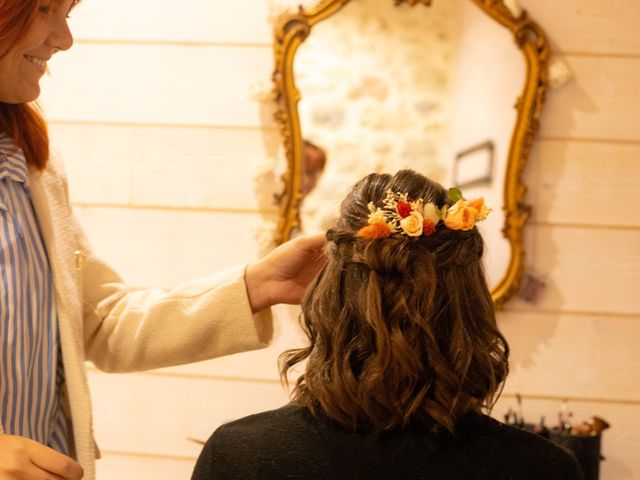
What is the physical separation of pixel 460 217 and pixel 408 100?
120cm

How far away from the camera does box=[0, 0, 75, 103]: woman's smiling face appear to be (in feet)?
3.56

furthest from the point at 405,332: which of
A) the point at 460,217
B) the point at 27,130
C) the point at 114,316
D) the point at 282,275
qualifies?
the point at 27,130

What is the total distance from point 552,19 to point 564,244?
0.62 metres

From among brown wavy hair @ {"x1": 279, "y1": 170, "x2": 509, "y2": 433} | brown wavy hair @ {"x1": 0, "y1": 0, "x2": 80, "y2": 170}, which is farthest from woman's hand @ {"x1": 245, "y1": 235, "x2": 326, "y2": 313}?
brown wavy hair @ {"x1": 0, "y1": 0, "x2": 80, "y2": 170}

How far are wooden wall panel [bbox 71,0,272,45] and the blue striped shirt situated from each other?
1.05 metres

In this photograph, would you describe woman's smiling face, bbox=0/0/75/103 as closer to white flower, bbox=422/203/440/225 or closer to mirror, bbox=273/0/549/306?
white flower, bbox=422/203/440/225

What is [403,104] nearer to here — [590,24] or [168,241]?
[590,24]

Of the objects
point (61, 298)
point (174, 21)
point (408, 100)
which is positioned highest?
point (174, 21)

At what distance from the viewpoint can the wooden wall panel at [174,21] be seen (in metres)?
2.16

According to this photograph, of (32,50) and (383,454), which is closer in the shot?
(383,454)

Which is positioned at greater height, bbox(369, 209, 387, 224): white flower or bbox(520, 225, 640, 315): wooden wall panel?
bbox(369, 209, 387, 224): white flower

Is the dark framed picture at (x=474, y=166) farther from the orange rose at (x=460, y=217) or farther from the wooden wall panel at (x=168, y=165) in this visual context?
the orange rose at (x=460, y=217)

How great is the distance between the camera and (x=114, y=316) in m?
1.36

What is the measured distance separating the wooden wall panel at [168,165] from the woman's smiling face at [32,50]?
1.02 m
